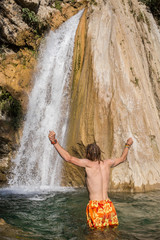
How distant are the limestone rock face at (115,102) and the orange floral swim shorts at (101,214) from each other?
164 inches

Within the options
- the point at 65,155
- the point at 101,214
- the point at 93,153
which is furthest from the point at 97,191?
the point at 65,155

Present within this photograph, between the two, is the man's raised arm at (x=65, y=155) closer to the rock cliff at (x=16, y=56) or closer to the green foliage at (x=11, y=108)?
the rock cliff at (x=16, y=56)

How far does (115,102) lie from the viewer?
28.8ft

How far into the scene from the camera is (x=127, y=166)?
7.90 metres

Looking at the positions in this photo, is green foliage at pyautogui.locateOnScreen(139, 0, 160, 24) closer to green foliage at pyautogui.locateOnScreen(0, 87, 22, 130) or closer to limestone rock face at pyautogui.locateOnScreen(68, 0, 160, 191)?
limestone rock face at pyautogui.locateOnScreen(68, 0, 160, 191)

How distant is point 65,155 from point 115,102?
18.4ft

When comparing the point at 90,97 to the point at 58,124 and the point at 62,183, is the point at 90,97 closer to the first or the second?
the point at 58,124

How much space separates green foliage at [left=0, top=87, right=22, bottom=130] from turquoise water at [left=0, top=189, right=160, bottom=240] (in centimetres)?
385

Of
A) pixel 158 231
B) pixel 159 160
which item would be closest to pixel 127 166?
pixel 159 160

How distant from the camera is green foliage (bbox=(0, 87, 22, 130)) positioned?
1086cm

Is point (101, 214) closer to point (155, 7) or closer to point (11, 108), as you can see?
point (11, 108)

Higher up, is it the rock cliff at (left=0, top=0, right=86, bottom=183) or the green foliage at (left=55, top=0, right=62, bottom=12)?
the green foliage at (left=55, top=0, right=62, bottom=12)

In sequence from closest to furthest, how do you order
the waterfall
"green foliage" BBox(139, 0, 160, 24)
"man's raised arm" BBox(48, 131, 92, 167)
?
"man's raised arm" BBox(48, 131, 92, 167) < the waterfall < "green foliage" BBox(139, 0, 160, 24)

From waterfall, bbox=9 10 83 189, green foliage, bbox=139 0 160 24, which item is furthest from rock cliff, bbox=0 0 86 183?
green foliage, bbox=139 0 160 24
